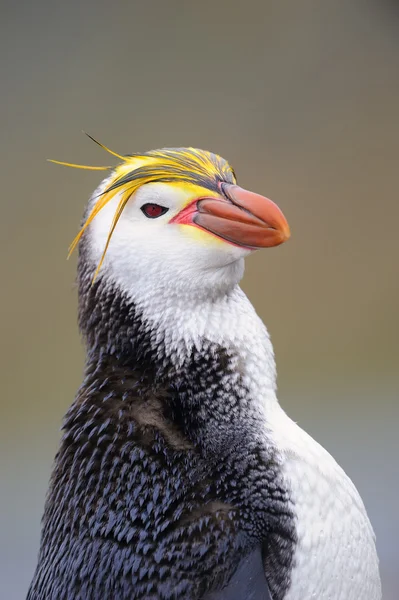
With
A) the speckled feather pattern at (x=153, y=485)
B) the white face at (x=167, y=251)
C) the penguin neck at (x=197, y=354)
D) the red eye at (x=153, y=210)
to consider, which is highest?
the red eye at (x=153, y=210)

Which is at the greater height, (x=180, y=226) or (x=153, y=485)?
(x=180, y=226)

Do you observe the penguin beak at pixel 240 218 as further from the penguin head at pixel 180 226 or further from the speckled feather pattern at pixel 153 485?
the speckled feather pattern at pixel 153 485

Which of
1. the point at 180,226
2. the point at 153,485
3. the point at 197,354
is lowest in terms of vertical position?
the point at 153,485

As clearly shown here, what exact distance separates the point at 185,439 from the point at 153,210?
0.20 meters

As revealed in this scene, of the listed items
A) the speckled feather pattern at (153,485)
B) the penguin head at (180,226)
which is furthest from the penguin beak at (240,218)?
the speckled feather pattern at (153,485)

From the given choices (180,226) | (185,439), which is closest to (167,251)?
(180,226)

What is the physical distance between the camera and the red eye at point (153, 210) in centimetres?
68

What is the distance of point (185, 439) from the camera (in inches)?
25.8

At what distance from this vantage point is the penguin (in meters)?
0.61

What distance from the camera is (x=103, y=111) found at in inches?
54.1

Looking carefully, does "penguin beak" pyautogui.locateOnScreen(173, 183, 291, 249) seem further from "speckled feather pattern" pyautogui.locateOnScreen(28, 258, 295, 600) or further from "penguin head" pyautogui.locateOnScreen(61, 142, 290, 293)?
"speckled feather pattern" pyautogui.locateOnScreen(28, 258, 295, 600)

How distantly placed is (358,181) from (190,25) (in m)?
0.45

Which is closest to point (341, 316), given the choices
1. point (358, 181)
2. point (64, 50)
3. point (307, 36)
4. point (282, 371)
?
point (282, 371)

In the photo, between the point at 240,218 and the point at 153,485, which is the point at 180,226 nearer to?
the point at 240,218
